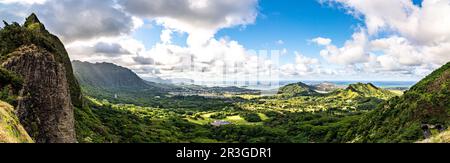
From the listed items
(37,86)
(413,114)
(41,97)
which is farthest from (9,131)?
(413,114)

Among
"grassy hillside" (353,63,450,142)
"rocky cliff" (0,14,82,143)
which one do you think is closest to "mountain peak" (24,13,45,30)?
"rocky cliff" (0,14,82,143)

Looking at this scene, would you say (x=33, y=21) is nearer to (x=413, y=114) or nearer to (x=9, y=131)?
(x=9, y=131)

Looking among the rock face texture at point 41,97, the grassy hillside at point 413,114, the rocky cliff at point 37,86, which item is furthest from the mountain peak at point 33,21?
the grassy hillside at point 413,114

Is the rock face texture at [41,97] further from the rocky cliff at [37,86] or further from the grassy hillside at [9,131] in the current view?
the grassy hillside at [9,131]

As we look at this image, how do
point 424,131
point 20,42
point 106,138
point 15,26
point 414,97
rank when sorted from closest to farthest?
point 20,42
point 15,26
point 424,131
point 106,138
point 414,97
